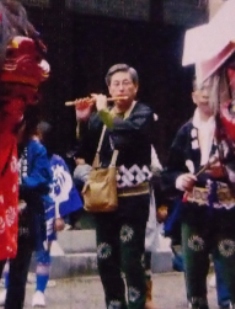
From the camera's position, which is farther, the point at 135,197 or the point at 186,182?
the point at 135,197

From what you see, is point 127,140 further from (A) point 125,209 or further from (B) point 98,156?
(A) point 125,209

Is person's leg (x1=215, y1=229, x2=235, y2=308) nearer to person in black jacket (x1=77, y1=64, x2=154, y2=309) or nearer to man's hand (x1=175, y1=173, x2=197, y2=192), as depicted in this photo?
man's hand (x1=175, y1=173, x2=197, y2=192)

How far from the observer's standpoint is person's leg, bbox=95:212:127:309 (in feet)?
19.4

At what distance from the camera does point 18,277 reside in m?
5.95

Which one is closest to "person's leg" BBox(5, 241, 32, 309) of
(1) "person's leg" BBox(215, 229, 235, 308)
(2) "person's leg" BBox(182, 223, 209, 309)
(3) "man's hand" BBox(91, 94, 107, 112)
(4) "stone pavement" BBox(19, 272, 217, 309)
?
(3) "man's hand" BBox(91, 94, 107, 112)

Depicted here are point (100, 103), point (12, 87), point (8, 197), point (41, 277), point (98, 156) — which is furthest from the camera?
point (41, 277)

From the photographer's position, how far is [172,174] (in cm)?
566

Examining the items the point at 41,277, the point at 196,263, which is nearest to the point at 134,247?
the point at 196,263

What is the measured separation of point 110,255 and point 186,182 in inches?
32.3

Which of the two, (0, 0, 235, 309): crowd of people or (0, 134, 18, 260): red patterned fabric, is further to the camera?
(0, 0, 235, 309): crowd of people

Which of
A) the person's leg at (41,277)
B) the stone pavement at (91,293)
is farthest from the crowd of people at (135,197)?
the person's leg at (41,277)

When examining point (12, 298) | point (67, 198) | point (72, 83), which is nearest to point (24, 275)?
point (12, 298)

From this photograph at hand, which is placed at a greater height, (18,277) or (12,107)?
(12,107)

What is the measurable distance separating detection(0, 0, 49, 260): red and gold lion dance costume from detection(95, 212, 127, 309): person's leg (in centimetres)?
245
